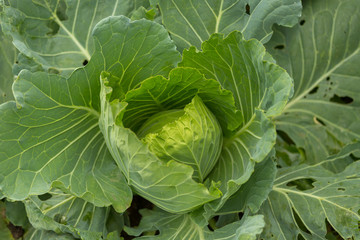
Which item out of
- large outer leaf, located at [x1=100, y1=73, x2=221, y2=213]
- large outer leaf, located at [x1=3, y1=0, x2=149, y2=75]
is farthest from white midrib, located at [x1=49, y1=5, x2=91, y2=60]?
large outer leaf, located at [x1=100, y1=73, x2=221, y2=213]

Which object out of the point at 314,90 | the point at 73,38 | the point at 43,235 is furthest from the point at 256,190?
the point at 73,38

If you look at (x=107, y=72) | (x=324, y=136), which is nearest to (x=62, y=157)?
(x=107, y=72)

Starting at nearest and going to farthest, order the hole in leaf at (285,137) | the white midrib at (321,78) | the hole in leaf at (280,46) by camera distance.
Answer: the white midrib at (321,78)
the hole in leaf at (280,46)
the hole in leaf at (285,137)

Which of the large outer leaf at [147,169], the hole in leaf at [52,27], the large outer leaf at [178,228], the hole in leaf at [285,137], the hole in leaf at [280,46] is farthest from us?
the hole in leaf at [285,137]

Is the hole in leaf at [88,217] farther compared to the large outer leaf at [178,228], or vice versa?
the hole in leaf at [88,217]

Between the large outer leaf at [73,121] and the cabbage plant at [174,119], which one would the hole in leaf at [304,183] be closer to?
the cabbage plant at [174,119]

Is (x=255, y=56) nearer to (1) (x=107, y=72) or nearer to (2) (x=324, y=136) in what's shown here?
(1) (x=107, y=72)

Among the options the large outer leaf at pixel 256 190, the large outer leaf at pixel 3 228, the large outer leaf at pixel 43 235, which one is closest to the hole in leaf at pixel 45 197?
the large outer leaf at pixel 43 235
